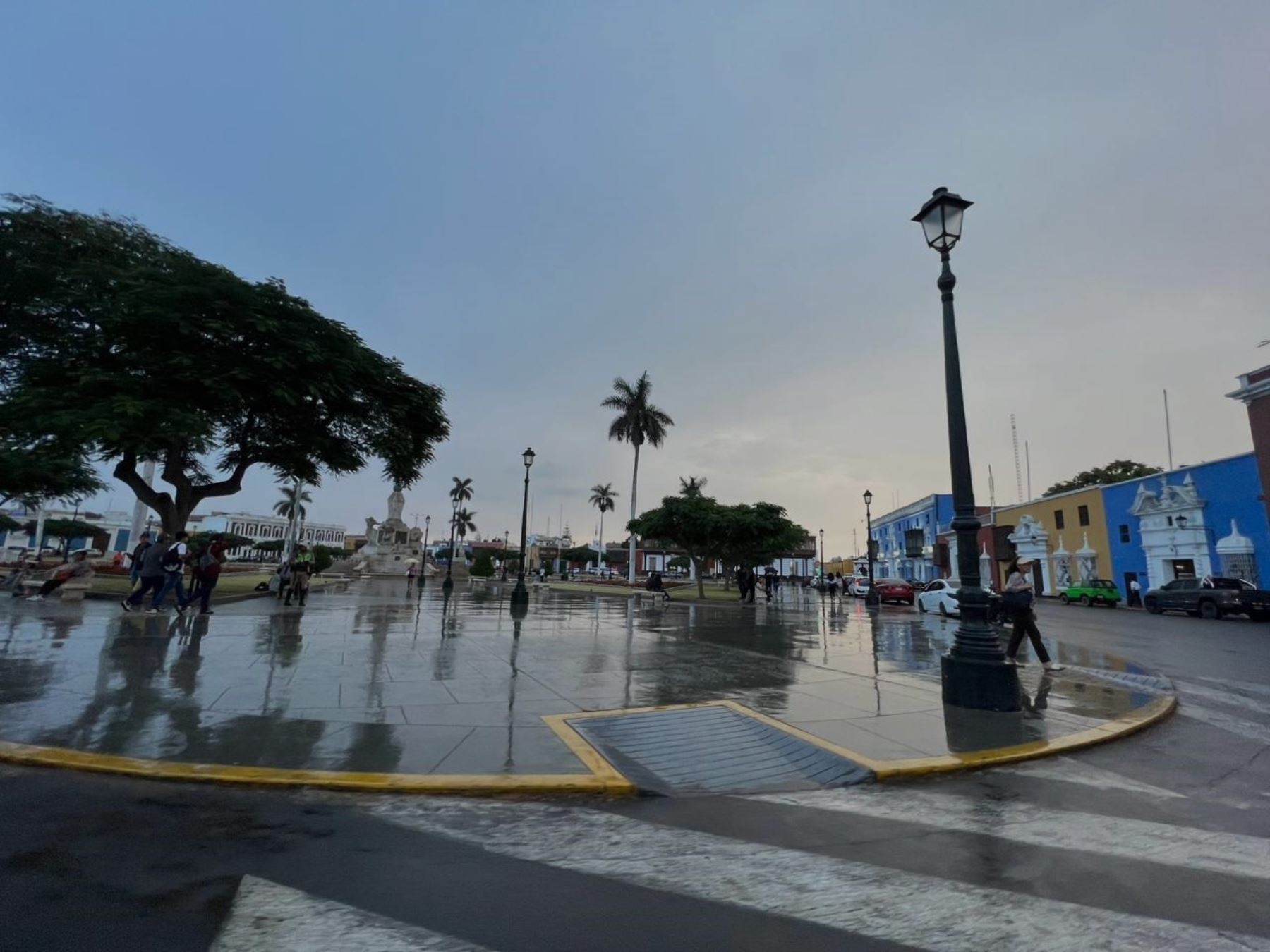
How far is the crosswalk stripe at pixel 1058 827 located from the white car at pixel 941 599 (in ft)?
66.7

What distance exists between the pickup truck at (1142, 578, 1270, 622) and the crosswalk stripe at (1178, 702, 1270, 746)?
23.2 meters

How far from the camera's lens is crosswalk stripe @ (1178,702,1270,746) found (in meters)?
6.48

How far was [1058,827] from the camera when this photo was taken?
13.0 feet

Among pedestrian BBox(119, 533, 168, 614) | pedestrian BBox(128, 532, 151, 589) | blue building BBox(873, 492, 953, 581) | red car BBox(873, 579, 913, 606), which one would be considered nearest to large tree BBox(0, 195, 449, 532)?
pedestrian BBox(128, 532, 151, 589)

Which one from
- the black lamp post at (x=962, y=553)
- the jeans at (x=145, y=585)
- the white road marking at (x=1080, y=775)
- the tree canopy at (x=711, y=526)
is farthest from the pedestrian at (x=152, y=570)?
the tree canopy at (x=711, y=526)

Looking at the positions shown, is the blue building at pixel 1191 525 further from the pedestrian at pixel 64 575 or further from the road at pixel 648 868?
the pedestrian at pixel 64 575

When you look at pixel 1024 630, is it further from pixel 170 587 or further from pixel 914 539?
pixel 914 539

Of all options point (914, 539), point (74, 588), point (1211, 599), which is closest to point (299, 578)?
point (74, 588)

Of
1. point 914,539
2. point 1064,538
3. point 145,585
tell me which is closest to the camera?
point 145,585

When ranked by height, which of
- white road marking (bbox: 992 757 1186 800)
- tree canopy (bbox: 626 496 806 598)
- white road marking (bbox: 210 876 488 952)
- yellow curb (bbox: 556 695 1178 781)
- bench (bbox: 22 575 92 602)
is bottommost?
white road marking (bbox: 210 876 488 952)

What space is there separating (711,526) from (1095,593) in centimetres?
2279

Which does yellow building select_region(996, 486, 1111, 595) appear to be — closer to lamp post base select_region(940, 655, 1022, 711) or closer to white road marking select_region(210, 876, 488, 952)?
lamp post base select_region(940, 655, 1022, 711)

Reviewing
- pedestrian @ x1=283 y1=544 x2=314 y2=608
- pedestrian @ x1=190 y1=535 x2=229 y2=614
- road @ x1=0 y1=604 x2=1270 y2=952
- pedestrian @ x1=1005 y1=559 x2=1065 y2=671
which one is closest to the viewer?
road @ x1=0 y1=604 x2=1270 y2=952

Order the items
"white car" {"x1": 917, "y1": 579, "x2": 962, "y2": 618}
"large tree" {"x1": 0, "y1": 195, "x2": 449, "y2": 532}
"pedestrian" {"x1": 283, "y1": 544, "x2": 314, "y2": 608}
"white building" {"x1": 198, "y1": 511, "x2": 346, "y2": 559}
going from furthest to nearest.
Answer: "white building" {"x1": 198, "y1": 511, "x2": 346, "y2": 559}, "white car" {"x1": 917, "y1": 579, "x2": 962, "y2": 618}, "pedestrian" {"x1": 283, "y1": 544, "x2": 314, "y2": 608}, "large tree" {"x1": 0, "y1": 195, "x2": 449, "y2": 532}
